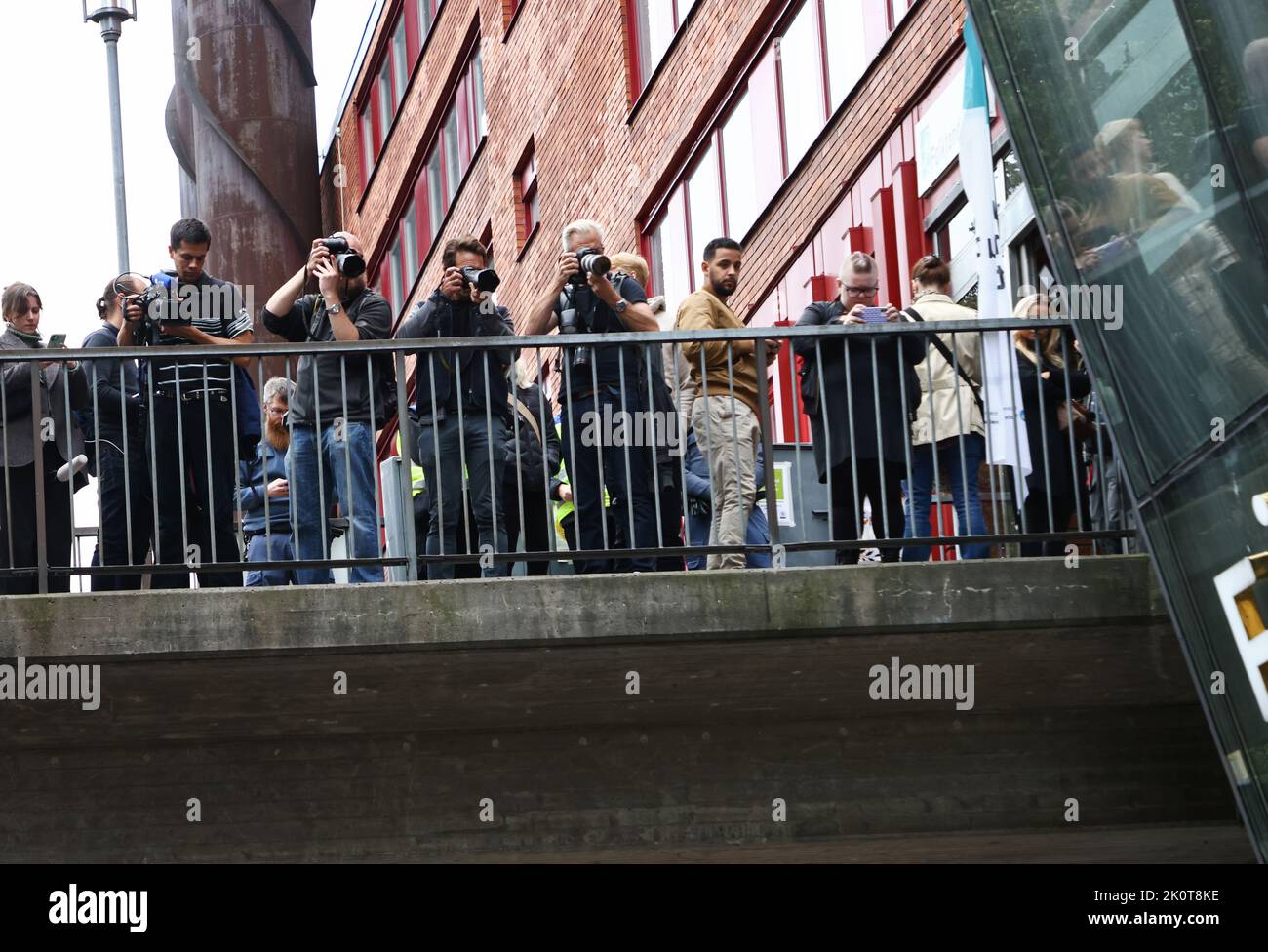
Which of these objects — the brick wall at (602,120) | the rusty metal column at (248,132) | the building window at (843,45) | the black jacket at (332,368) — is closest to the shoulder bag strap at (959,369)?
the black jacket at (332,368)

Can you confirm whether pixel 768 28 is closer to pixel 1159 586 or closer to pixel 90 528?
pixel 90 528

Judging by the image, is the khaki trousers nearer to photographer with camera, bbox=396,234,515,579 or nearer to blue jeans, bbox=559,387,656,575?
blue jeans, bbox=559,387,656,575

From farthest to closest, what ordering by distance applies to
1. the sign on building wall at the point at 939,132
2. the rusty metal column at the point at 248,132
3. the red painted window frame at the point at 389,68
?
the rusty metal column at the point at 248,132 → the red painted window frame at the point at 389,68 → the sign on building wall at the point at 939,132

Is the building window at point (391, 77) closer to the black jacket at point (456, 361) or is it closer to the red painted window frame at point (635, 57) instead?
the red painted window frame at point (635, 57)

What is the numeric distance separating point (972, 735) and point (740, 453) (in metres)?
1.70

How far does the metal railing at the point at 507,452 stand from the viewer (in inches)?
395

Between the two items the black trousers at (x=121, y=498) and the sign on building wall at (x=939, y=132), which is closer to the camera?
the black trousers at (x=121, y=498)

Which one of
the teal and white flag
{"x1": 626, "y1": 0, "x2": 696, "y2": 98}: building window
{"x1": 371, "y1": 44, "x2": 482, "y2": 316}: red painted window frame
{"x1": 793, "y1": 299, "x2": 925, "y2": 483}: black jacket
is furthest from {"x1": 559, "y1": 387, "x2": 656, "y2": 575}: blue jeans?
{"x1": 371, "y1": 44, "x2": 482, "y2": 316}: red painted window frame

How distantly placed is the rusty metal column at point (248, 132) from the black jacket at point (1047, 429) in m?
27.2

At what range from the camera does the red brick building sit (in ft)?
55.0

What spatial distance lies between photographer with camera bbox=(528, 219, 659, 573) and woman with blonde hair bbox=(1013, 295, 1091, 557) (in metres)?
1.76

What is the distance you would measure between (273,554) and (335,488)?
1046 millimetres

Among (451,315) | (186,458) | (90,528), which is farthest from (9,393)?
(90,528)

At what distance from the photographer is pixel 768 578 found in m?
9.84
